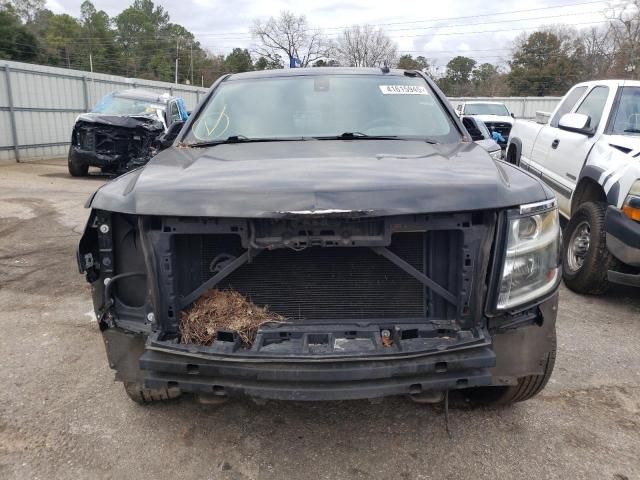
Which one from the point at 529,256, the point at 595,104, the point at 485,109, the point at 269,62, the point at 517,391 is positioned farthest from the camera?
the point at 269,62

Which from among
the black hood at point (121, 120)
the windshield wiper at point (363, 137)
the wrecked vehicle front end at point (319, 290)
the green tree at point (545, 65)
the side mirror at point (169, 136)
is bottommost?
the wrecked vehicle front end at point (319, 290)

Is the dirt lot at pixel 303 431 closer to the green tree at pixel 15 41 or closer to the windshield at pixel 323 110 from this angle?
the windshield at pixel 323 110

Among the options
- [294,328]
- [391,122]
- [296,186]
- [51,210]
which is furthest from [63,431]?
[51,210]

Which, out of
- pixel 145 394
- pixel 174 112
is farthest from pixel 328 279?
pixel 174 112

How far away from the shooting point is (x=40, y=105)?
16.1 metres

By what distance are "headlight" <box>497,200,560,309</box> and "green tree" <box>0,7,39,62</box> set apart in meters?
46.0

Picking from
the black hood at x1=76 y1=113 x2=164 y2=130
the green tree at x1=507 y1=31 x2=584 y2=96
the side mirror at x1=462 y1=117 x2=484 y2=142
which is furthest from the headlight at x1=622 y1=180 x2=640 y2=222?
the green tree at x1=507 y1=31 x2=584 y2=96

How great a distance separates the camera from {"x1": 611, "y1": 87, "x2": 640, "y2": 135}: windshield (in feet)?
16.5

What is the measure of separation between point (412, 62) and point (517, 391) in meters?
62.4

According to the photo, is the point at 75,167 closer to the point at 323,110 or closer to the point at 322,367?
A: the point at 323,110

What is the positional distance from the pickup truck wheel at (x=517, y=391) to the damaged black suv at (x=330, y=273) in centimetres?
2

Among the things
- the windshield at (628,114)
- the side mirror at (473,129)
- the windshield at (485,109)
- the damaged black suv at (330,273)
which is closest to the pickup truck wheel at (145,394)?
the damaged black suv at (330,273)

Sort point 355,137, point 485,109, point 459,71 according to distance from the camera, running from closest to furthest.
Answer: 1. point 355,137
2. point 485,109
3. point 459,71

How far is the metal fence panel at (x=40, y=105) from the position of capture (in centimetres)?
1489
